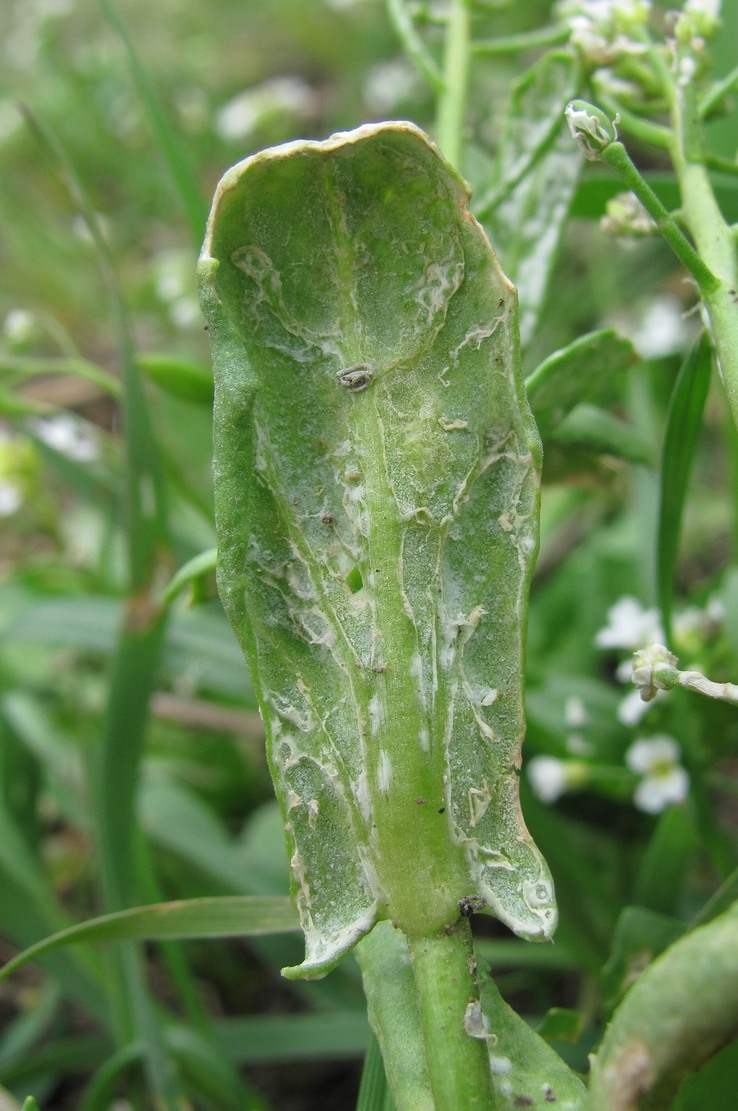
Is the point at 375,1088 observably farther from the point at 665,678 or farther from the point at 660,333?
the point at 660,333

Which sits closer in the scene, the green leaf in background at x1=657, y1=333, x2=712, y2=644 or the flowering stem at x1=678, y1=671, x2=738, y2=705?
the flowering stem at x1=678, y1=671, x2=738, y2=705

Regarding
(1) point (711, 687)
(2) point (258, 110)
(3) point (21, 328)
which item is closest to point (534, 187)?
(1) point (711, 687)

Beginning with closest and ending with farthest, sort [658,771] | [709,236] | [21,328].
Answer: [709,236] → [658,771] → [21,328]

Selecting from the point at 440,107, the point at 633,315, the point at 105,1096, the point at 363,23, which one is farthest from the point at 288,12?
the point at 105,1096

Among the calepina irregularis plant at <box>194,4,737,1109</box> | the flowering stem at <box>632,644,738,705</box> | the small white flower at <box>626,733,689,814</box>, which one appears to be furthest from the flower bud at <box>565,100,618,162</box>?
the small white flower at <box>626,733,689,814</box>

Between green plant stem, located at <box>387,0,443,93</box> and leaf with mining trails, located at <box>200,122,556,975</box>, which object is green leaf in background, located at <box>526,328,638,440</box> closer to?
leaf with mining trails, located at <box>200,122,556,975</box>

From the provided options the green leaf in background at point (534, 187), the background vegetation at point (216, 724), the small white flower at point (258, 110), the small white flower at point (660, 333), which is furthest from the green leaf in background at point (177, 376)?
the small white flower at point (258, 110)
